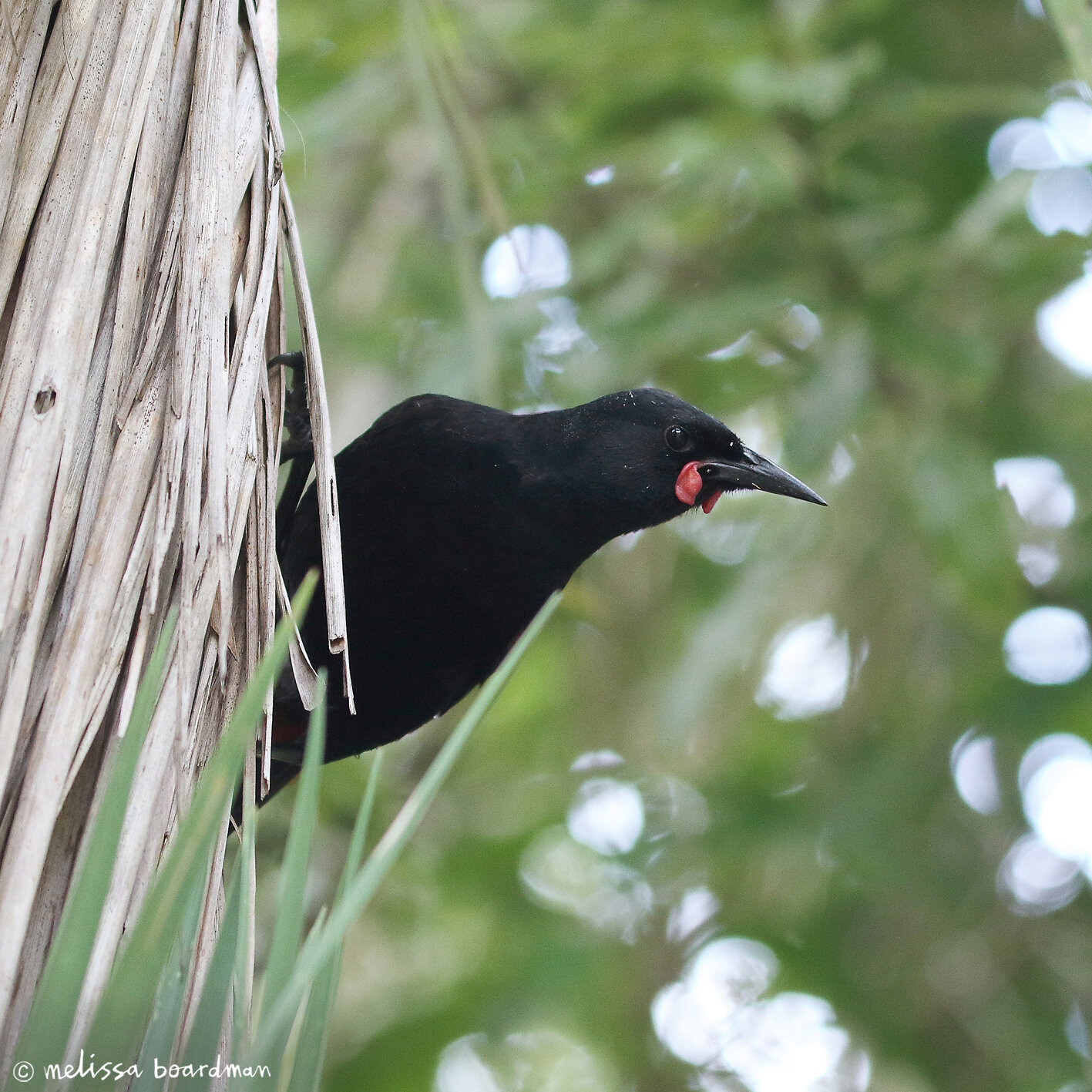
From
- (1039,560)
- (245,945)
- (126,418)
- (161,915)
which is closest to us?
(161,915)

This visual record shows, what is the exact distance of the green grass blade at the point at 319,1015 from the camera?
86cm

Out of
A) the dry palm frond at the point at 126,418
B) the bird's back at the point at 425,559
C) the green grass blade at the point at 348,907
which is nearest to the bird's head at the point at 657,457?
the bird's back at the point at 425,559

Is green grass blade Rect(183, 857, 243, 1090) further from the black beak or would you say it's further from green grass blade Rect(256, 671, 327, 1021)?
the black beak

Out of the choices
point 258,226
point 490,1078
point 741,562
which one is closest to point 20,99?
point 258,226

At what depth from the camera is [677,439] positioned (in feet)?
8.00

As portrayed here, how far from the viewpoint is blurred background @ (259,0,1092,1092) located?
2990mm

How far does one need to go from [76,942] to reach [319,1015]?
18cm

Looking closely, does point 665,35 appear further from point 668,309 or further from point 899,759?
point 899,759

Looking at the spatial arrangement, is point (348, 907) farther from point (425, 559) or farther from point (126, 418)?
point (425, 559)

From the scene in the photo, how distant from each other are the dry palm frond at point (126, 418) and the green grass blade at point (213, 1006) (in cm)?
8

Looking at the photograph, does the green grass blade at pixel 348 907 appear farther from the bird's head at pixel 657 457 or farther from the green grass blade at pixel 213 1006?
the bird's head at pixel 657 457

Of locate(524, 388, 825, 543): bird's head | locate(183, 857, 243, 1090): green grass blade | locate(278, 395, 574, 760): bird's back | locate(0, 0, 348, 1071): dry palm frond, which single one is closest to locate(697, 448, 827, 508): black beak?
locate(524, 388, 825, 543): bird's head

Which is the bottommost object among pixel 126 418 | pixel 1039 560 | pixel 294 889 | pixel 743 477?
pixel 1039 560

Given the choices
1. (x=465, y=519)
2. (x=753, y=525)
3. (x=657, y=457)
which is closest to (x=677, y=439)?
(x=657, y=457)
